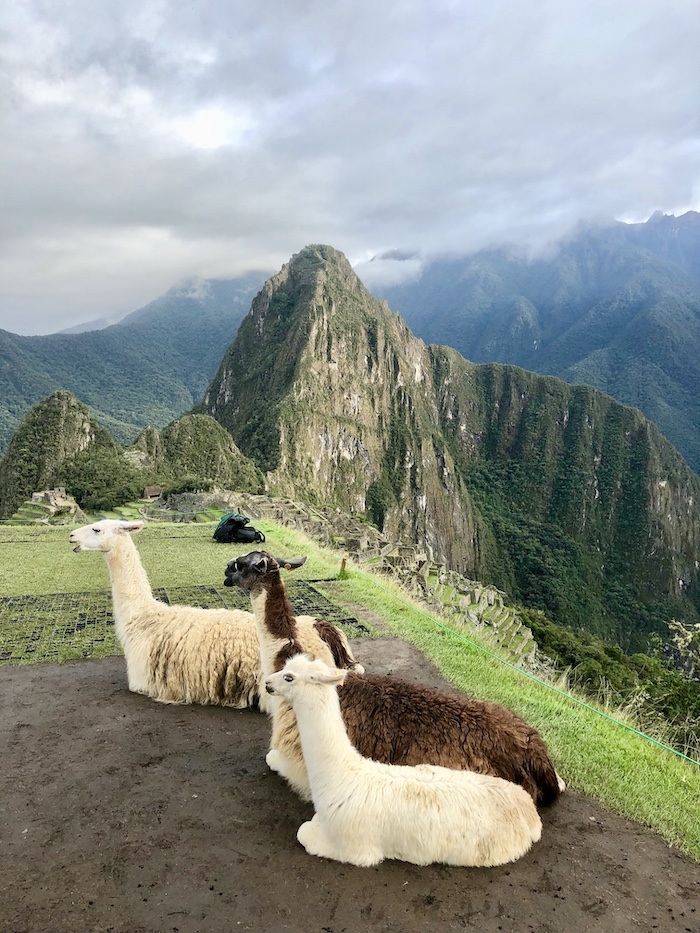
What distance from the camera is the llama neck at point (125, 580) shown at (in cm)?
510

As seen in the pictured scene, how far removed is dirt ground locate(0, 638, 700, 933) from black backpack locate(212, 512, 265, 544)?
307 inches

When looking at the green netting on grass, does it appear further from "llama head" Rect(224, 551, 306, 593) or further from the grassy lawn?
"llama head" Rect(224, 551, 306, 593)

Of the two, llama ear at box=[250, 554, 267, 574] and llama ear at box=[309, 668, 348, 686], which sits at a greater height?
llama ear at box=[250, 554, 267, 574]

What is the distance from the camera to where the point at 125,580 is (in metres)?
5.22

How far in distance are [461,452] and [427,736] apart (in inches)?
4849

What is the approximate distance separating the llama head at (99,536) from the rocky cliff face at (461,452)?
5915 centimetres

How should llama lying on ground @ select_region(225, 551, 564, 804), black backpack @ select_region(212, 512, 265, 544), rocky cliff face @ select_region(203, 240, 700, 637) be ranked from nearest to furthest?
llama lying on ground @ select_region(225, 551, 564, 804)
black backpack @ select_region(212, 512, 265, 544)
rocky cliff face @ select_region(203, 240, 700, 637)

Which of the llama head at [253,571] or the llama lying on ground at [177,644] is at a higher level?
the llama head at [253,571]

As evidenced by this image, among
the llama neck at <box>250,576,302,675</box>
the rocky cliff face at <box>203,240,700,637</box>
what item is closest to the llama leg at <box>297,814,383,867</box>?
the llama neck at <box>250,576,302,675</box>

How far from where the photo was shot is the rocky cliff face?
83.8m

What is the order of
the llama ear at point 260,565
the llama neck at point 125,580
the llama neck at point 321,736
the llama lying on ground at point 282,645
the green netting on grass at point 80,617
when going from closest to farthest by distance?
the llama neck at point 321,736 → the llama lying on ground at point 282,645 → the llama ear at point 260,565 → the llama neck at point 125,580 → the green netting on grass at point 80,617

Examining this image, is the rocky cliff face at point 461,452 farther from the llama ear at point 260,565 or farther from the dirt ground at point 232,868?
the dirt ground at point 232,868

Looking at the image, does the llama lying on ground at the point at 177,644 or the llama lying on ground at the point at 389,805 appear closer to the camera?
the llama lying on ground at the point at 389,805

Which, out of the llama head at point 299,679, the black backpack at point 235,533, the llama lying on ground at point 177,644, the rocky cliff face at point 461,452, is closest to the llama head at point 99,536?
the llama lying on ground at point 177,644
